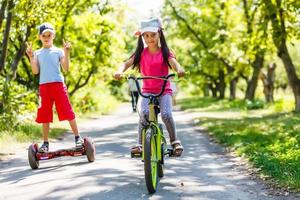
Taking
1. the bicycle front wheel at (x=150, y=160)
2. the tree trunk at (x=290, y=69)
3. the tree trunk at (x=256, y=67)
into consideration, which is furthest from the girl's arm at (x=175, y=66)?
the tree trunk at (x=256, y=67)

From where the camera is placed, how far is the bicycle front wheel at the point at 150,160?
6.26 m

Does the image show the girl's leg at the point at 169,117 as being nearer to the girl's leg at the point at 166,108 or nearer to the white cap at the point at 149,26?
the girl's leg at the point at 166,108

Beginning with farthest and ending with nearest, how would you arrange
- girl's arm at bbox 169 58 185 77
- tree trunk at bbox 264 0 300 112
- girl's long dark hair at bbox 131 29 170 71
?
tree trunk at bbox 264 0 300 112
girl's long dark hair at bbox 131 29 170 71
girl's arm at bbox 169 58 185 77

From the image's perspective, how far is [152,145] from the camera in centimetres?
656

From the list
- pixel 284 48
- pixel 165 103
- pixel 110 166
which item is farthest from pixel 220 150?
pixel 284 48

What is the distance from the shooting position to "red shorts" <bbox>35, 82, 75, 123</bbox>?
854 centimetres

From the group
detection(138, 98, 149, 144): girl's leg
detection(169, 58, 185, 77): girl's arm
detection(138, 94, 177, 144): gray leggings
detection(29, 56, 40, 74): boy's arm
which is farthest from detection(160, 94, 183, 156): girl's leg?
detection(29, 56, 40, 74): boy's arm

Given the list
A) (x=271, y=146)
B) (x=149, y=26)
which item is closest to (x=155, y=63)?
(x=149, y=26)

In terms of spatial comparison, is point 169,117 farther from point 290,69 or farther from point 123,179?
point 290,69

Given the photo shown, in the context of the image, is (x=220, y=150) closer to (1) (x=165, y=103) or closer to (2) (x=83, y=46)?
(1) (x=165, y=103)

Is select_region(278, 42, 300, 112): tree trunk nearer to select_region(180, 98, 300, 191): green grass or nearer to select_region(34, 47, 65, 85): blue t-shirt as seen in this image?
select_region(180, 98, 300, 191): green grass

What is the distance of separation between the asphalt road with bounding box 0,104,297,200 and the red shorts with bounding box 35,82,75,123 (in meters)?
0.80

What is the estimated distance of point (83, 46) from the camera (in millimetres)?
24531

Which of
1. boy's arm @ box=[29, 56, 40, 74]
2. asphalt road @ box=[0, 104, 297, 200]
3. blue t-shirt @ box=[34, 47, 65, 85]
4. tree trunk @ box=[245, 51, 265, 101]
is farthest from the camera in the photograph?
tree trunk @ box=[245, 51, 265, 101]
